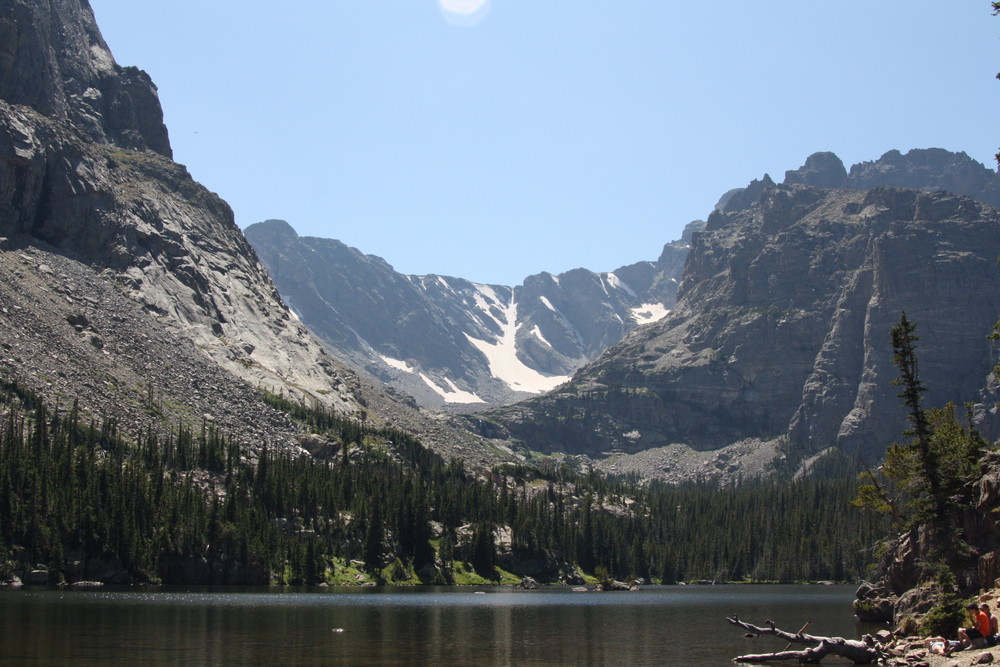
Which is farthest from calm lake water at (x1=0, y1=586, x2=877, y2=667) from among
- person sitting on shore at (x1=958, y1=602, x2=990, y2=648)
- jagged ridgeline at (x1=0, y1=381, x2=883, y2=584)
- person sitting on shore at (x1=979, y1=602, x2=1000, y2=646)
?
person sitting on shore at (x1=979, y1=602, x2=1000, y2=646)

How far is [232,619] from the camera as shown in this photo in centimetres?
8931

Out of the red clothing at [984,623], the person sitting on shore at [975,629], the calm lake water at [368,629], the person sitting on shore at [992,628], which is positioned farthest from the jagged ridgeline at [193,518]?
the person sitting on shore at [992,628]

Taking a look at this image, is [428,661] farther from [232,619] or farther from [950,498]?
[950,498]

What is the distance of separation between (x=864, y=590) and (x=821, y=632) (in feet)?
85.7

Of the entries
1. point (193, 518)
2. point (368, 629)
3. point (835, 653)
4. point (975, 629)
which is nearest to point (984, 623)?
point (975, 629)

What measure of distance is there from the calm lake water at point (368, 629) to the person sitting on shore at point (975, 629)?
14.7 metres

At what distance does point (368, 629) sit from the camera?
A: 8400cm

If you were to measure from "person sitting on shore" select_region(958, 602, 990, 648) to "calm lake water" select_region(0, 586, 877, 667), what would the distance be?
1466 centimetres

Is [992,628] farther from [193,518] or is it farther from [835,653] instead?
[193,518]

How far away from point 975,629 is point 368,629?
155 ft

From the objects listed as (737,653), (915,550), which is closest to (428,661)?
(737,653)

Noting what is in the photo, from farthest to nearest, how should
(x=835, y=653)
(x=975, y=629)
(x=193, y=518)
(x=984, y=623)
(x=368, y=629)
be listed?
(x=193, y=518), (x=368, y=629), (x=835, y=653), (x=975, y=629), (x=984, y=623)

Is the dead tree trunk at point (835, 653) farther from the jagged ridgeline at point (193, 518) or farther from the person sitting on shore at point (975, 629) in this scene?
the jagged ridgeline at point (193, 518)

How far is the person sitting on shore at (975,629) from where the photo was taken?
56.4 meters
